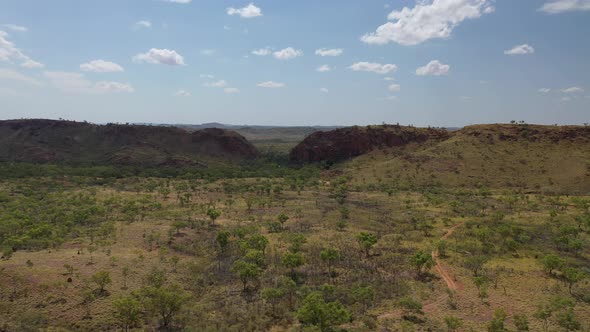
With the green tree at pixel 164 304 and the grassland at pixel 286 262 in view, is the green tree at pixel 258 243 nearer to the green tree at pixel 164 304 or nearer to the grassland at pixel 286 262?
the grassland at pixel 286 262

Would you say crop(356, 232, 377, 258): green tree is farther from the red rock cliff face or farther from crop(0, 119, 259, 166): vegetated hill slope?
crop(0, 119, 259, 166): vegetated hill slope

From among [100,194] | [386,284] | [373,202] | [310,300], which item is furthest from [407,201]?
[100,194]

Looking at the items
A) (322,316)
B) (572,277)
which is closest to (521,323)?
(572,277)

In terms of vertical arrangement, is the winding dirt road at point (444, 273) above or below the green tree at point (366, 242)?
below

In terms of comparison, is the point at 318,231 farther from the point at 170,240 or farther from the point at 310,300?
the point at 310,300

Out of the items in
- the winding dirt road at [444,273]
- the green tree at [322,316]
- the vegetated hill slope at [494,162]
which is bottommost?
the winding dirt road at [444,273]

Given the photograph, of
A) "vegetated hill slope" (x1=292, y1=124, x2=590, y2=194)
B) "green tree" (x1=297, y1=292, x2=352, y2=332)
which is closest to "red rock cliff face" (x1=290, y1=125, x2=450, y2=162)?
"vegetated hill slope" (x1=292, y1=124, x2=590, y2=194)

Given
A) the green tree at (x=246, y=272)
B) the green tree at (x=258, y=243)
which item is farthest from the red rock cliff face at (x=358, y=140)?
the green tree at (x=246, y=272)

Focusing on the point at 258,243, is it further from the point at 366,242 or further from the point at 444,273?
the point at 444,273
